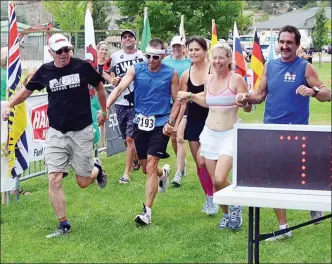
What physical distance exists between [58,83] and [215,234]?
6.93 ft

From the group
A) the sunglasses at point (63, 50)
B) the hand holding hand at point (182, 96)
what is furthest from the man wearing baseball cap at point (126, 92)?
the sunglasses at point (63, 50)

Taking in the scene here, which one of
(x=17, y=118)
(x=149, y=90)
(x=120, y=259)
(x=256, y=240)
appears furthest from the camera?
(x=17, y=118)

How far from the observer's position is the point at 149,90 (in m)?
7.54

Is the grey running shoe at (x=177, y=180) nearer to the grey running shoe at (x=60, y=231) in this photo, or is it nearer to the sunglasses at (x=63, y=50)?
the grey running shoe at (x=60, y=231)

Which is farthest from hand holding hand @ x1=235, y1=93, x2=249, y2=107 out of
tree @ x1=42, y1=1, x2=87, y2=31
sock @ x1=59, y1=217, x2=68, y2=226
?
tree @ x1=42, y1=1, x2=87, y2=31

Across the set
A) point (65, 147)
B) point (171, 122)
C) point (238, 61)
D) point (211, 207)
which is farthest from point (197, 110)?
point (238, 61)

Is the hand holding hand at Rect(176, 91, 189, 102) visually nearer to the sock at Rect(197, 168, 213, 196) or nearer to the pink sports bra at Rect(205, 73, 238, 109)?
the pink sports bra at Rect(205, 73, 238, 109)

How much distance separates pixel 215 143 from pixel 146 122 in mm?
913

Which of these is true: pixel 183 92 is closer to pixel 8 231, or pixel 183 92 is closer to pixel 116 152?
pixel 8 231

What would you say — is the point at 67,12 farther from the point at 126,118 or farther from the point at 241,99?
the point at 241,99

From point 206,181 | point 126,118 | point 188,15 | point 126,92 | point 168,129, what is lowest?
point 206,181

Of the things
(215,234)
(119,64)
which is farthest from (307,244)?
(119,64)

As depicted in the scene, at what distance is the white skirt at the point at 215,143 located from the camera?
22.5 ft

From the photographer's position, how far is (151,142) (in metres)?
7.55
